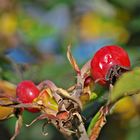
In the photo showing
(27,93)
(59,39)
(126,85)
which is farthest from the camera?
(59,39)

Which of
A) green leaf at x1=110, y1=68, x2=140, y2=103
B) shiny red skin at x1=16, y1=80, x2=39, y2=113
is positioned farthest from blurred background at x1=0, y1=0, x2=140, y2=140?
green leaf at x1=110, y1=68, x2=140, y2=103

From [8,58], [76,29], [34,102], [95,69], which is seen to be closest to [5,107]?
[34,102]

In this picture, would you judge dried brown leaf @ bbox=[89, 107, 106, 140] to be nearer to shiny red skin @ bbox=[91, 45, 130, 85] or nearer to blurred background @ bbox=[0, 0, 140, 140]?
shiny red skin @ bbox=[91, 45, 130, 85]

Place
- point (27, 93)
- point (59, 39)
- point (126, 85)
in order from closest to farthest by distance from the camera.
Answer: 1. point (126, 85)
2. point (27, 93)
3. point (59, 39)

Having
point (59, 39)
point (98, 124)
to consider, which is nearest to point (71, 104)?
point (98, 124)

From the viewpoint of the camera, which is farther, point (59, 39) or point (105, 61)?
point (59, 39)

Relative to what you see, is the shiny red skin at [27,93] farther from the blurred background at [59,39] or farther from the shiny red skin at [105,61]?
the blurred background at [59,39]

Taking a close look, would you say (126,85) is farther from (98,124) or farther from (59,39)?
(59,39)
